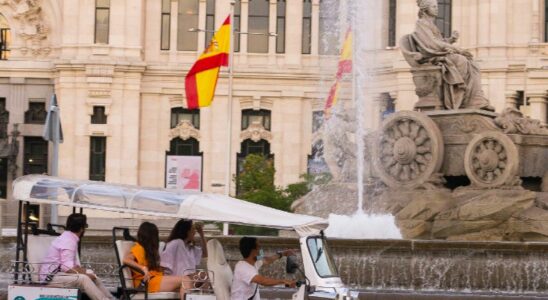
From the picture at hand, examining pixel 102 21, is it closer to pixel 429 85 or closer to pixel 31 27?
pixel 31 27

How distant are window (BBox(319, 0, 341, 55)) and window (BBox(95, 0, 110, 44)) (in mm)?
10453

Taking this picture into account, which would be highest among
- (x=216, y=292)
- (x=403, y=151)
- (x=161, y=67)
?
(x=161, y=67)

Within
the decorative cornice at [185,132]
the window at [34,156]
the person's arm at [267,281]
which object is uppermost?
the decorative cornice at [185,132]

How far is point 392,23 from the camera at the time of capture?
7512 centimetres

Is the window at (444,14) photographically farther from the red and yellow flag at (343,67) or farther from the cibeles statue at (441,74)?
the cibeles statue at (441,74)

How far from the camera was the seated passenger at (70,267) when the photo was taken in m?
17.2

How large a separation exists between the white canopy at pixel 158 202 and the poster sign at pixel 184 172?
5888cm

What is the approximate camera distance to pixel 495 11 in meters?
73.8

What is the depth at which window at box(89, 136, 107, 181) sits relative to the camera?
250 feet

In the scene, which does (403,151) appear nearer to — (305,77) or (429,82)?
(429,82)

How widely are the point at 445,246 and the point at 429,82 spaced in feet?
16.0

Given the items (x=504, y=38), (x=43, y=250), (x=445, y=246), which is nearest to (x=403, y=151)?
(x=445, y=246)

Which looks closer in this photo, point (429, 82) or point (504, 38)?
point (429, 82)

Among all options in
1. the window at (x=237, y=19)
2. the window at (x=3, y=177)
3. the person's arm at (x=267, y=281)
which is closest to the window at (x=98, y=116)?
the window at (x=3, y=177)
